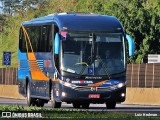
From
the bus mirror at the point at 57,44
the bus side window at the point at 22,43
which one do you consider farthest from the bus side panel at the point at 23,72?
the bus mirror at the point at 57,44

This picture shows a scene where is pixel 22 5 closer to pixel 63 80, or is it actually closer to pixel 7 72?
pixel 7 72

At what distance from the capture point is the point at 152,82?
140 feet

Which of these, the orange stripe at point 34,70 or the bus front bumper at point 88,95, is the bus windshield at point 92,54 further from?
the orange stripe at point 34,70

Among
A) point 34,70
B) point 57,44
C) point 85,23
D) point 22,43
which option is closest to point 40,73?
point 34,70

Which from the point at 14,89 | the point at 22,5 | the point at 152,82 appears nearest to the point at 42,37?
the point at 152,82

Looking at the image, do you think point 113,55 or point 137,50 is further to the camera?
point 137,50

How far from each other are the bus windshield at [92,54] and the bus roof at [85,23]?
0.85 feet

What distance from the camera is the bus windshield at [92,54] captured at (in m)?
31.0

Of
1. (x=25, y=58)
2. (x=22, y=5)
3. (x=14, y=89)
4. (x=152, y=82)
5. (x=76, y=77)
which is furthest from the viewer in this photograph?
(x=22, y=5)

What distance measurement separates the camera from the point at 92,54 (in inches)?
1224

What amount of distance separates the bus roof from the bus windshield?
26cm

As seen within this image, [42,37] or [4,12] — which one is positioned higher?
[42,37]

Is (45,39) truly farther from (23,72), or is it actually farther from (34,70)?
(23,72)

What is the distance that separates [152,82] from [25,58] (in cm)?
834
